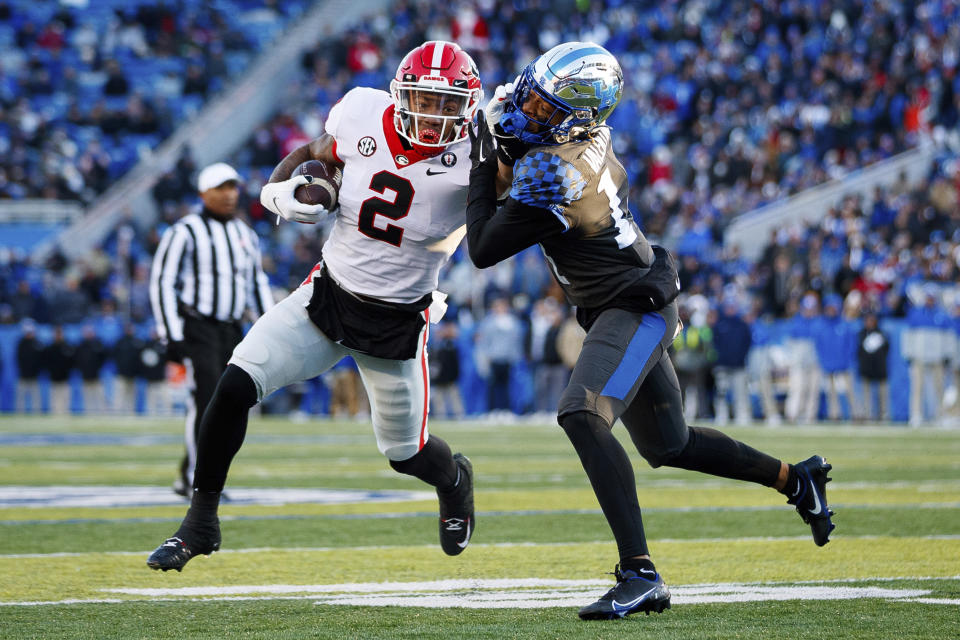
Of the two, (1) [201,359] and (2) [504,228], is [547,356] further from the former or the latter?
(2) [504,228]

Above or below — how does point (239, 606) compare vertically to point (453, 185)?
below

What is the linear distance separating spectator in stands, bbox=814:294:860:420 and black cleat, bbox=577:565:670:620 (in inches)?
488

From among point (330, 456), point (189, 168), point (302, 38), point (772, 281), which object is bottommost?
point (330, 456)

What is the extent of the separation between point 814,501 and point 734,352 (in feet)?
37.5

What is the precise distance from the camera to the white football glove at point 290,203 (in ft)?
13.8

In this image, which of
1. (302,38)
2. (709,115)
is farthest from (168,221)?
(709,115)

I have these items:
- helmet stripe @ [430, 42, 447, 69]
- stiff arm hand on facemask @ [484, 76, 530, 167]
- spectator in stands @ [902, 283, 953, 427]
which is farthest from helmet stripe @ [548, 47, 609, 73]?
spectator in stands @ [902, 283, 953, 427]

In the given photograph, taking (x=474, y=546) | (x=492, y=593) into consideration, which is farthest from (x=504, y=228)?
(x=474, y=546)

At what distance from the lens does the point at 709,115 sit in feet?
70.2

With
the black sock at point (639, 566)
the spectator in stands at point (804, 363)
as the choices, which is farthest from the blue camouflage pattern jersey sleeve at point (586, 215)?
the spectator in stands at point (804, 363)

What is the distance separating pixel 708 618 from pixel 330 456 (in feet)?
22.5

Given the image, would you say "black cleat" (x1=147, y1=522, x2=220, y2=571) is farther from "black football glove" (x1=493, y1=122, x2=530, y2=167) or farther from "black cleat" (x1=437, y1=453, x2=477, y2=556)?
"black football glove" (x1=493, y1=122, x2=530, y2=167)

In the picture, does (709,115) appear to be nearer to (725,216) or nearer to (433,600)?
(725,216)

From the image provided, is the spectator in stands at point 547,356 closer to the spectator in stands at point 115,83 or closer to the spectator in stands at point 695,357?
the spectator in stands at point 695,357
